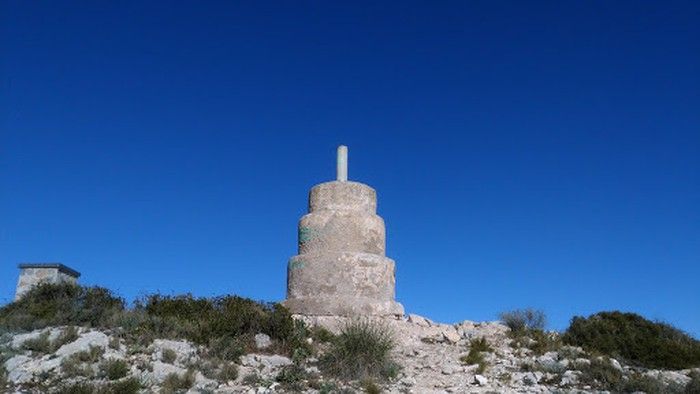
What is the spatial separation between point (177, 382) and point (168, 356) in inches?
44.8

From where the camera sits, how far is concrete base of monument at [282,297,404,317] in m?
15.0

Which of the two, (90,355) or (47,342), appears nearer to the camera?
(90,355)

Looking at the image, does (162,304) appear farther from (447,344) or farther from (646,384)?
(646,384)

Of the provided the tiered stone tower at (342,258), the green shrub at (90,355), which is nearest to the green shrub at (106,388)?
the green shrub at (90,355)

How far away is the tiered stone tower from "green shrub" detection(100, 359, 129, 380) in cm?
538

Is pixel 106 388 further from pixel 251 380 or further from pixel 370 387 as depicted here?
pixel 370 387

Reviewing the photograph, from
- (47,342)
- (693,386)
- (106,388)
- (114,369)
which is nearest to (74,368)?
(114,369)

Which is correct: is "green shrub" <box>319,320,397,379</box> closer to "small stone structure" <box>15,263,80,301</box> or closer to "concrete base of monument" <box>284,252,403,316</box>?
Answer: "concrete base of monument" <box>284,252,403,316</box>

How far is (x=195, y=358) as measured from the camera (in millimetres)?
11594

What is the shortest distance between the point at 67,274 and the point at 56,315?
18.0ft

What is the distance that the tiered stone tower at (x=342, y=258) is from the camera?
15.1 meters

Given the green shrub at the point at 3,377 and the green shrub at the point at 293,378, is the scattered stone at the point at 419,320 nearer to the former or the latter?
the green shrub at the point at 293,378

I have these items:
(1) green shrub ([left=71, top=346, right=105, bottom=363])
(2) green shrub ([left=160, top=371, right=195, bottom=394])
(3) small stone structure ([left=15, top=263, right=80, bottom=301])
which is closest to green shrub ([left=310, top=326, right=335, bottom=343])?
(2) green shrub ([left=160, top=371, right=195, bottom=394])

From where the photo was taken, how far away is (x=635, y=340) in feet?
49.0
